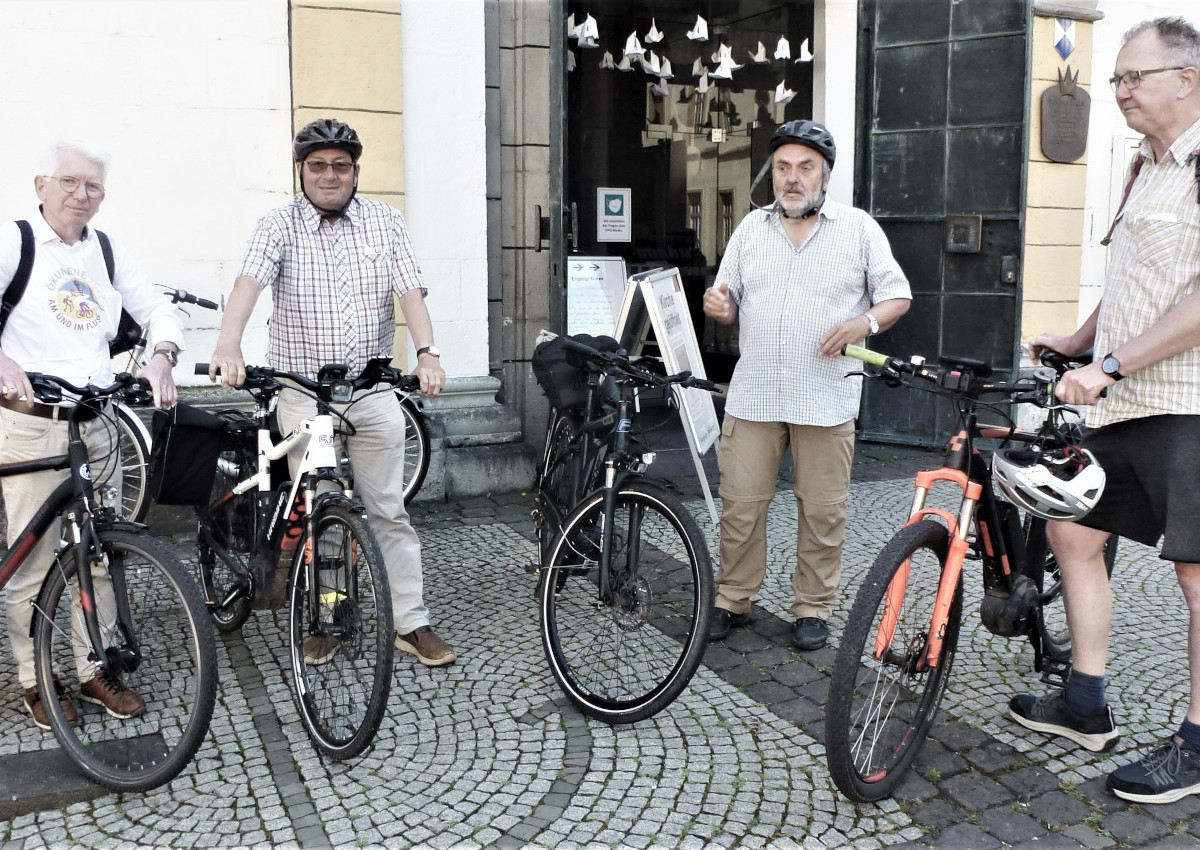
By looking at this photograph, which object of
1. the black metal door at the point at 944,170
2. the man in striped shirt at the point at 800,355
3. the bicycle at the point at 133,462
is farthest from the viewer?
the black metal door at the point at 944,170

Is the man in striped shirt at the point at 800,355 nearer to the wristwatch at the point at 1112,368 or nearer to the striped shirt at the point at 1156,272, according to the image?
the striped shirt at the point at 1156,272

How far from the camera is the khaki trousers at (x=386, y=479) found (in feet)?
13.2

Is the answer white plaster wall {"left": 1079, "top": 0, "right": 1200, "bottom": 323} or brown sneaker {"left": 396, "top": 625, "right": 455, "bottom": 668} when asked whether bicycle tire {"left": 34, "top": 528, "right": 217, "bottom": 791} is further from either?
white plaster wall {"left": 1079, "top": 0, "right": 1200, "bottom": 323}

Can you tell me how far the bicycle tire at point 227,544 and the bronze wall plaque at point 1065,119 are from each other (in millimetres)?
6420

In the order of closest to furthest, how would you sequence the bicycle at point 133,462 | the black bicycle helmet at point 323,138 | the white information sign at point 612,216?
the black bicycle helmet at point 323,138 → the bicycle at point 133,462 → the white information sign at point 612,216

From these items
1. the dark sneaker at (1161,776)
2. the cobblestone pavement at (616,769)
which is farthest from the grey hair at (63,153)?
the dark sneaker at (1161,776)

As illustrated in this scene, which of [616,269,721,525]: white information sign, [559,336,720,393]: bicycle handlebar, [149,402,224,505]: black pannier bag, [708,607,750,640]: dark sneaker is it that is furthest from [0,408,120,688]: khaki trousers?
[616,269,721,525]: white information sign

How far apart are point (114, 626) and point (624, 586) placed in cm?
157

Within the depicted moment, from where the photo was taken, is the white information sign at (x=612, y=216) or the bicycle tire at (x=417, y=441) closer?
the bicycle tire at (x=417, y=441)

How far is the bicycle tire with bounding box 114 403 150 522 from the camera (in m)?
4.88

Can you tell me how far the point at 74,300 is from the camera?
3.62 m

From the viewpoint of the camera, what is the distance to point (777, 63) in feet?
34.5

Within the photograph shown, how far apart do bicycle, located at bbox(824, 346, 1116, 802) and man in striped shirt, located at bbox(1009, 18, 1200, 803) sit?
0.19 m

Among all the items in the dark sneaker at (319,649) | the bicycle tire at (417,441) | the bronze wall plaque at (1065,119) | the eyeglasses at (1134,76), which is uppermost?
the bronze wall plaque at (1065,119)
